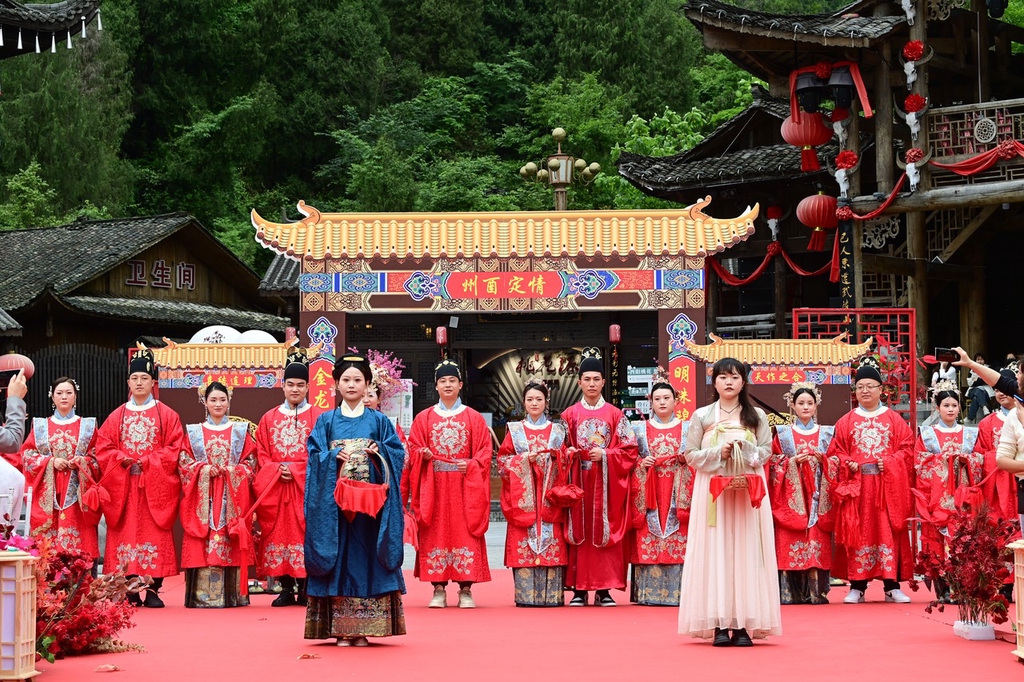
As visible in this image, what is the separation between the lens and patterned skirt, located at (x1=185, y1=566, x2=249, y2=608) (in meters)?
9.28

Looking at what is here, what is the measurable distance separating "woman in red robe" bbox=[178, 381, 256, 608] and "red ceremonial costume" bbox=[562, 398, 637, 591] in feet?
7.03

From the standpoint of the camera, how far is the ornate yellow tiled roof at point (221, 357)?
536 inches

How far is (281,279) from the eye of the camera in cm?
2448

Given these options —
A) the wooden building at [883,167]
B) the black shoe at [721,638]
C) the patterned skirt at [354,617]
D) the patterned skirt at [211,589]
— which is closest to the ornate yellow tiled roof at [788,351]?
the wooden building at [883,167]

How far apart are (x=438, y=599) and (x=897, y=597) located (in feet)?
9.95

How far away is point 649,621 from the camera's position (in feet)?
27.2

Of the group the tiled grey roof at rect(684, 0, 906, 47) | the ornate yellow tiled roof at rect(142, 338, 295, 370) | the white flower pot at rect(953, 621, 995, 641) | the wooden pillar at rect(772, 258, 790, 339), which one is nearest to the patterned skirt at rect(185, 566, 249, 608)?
the ornate yellow tiled roof at rect(142, 338, 295, 370)

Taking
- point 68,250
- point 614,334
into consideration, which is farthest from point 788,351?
point 68,250

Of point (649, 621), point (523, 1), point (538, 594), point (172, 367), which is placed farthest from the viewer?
point (523, 1)

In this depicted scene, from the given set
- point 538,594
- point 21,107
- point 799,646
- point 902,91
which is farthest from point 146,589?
point 21,107

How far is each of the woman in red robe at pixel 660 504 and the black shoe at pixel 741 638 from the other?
6.93 feet

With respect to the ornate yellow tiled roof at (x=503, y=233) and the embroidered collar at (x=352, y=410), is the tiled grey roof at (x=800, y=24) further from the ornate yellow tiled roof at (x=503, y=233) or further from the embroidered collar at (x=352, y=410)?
the embroidered collar at (x=352, y=410)

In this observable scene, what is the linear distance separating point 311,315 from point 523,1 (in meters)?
23.1

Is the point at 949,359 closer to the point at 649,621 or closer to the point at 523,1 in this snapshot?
the point at 649,621
